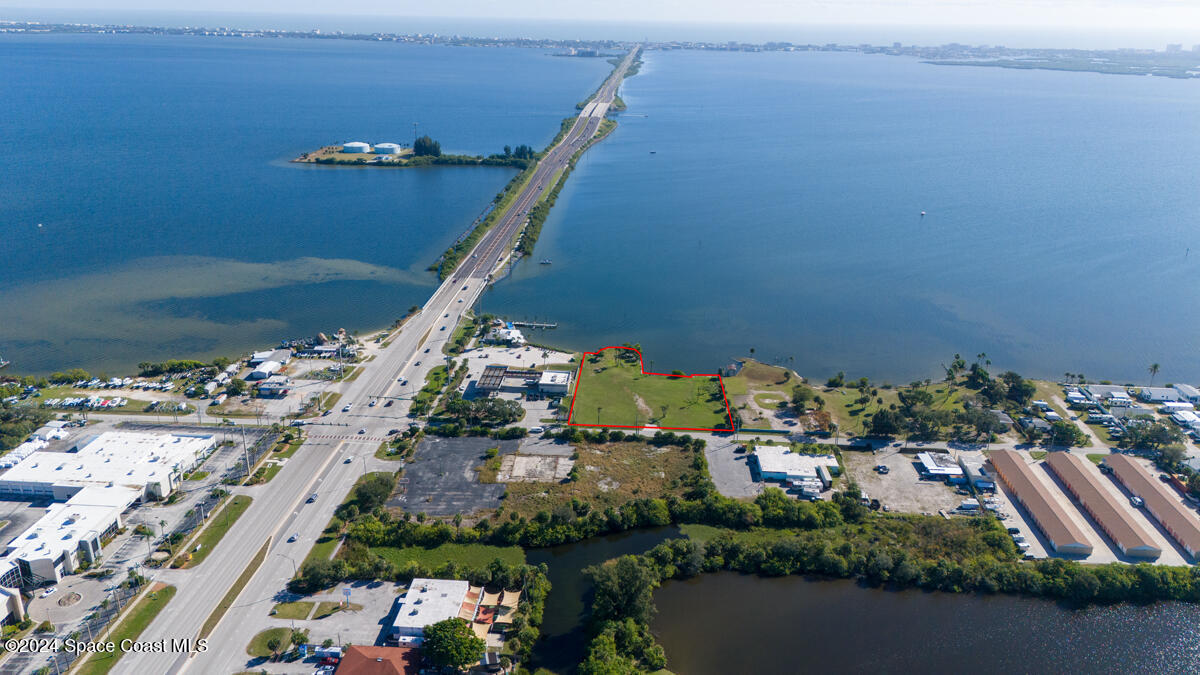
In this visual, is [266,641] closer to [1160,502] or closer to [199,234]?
[1160,502]

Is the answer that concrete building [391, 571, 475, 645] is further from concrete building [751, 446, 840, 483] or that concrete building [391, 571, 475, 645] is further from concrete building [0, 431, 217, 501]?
concrete building [751, 446, 840, 483]

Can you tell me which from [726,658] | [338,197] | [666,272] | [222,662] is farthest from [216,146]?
[726,658]

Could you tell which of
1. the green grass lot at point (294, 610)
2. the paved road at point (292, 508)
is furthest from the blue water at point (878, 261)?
the green grass lot at point (294, 610)

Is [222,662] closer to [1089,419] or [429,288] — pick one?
[429,288]

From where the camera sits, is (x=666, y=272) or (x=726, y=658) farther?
(x=666, y=272)

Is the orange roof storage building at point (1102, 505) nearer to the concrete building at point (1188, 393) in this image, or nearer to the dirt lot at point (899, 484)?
the dirt lot at point (899, 484)

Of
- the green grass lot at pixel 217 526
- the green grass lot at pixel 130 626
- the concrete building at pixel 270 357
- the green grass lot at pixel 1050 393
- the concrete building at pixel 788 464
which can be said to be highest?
the green grass lot at pixel 1050 393

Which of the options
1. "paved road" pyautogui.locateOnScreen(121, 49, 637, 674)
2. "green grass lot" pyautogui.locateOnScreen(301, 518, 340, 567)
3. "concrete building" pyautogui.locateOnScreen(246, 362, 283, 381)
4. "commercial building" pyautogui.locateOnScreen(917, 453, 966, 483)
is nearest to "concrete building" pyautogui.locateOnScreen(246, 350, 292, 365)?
"concrete building" pyautogui.locateOnScreen(246, 362, 283, 381)
